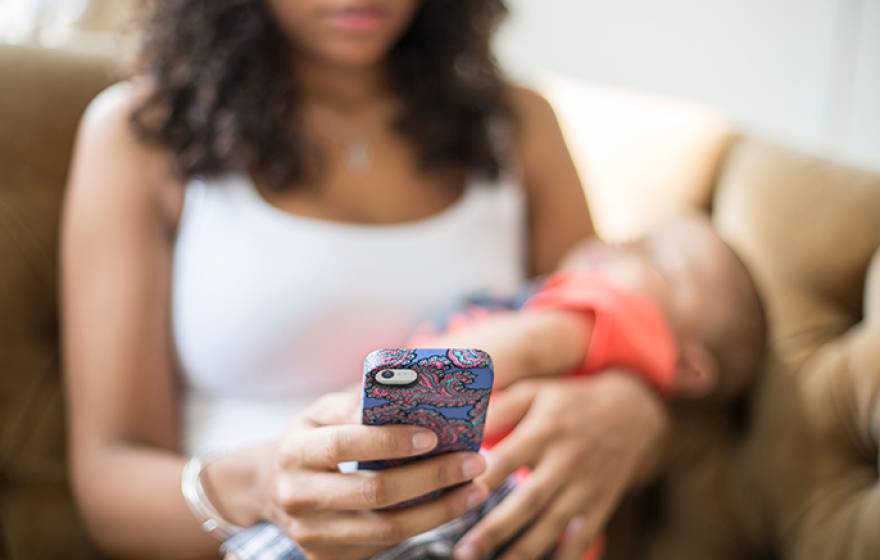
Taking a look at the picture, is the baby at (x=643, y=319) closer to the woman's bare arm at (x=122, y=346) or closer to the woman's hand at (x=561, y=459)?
the woman's hand at (x=561, y=459)

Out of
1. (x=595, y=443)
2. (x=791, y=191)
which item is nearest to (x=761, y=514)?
(x=595, y=443)

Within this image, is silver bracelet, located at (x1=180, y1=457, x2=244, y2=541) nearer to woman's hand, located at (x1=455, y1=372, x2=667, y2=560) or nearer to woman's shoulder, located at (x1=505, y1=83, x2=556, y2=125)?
woman's hand, located at (x1=455, y1=372, x2=667, y2=560)

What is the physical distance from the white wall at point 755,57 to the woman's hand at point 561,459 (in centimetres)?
60

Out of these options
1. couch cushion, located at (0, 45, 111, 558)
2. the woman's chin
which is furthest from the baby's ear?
couch cushion, located at (0, 45, 111, 558)

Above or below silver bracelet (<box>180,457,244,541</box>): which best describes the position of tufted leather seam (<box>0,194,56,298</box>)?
above

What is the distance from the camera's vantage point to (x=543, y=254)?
116cm

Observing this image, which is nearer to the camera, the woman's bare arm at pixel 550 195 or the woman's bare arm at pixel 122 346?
the woman's bare arm at pixel 122 346

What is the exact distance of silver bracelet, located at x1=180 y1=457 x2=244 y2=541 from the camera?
0.77 metres

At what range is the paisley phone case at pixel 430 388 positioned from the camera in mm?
480

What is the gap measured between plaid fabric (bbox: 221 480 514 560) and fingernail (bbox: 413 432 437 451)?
17 centimetres

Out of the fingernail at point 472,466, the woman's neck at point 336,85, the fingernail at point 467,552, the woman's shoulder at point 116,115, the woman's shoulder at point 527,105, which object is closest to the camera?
the fingernail at point 472,466

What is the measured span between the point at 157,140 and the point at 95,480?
1.37 ft

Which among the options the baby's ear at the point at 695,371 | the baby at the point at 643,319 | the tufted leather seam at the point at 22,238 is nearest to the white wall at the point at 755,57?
the baby at the point at 643,319

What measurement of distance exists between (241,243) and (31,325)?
311 millimetres
